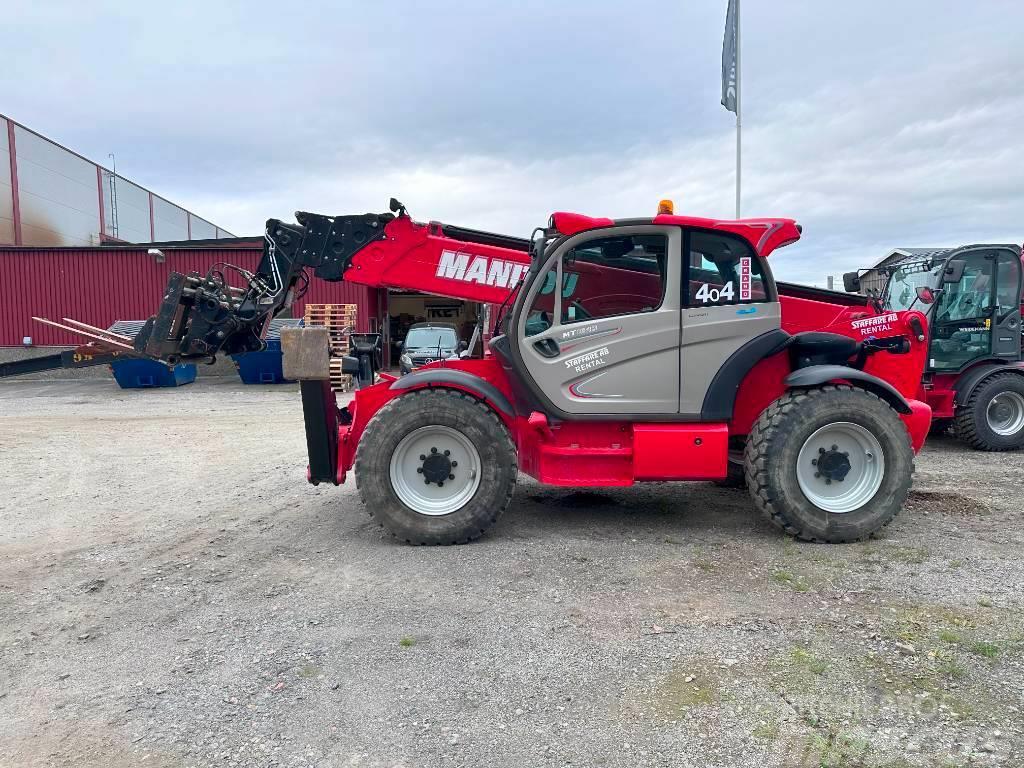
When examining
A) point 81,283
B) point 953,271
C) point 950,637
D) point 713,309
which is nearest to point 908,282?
point 953,271

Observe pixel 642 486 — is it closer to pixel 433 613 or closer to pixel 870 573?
pixel 870 573

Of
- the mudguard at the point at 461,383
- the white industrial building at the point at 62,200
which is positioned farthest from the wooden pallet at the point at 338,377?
the white industrial building at the point at 62,200

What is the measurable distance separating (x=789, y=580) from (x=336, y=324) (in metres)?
13.5

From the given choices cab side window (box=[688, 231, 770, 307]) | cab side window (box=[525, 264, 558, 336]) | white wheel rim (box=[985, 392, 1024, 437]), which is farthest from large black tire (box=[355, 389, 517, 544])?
white wheel rim (box=[985, 392, 1024, 437])

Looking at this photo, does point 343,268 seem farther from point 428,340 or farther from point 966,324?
point 428,340

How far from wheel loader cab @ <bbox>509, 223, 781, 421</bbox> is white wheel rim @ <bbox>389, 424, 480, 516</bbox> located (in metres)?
0.71

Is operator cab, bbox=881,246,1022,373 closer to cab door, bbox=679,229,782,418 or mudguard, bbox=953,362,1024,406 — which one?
mudguard, bbox=953,362,1024,406

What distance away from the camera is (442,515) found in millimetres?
5074

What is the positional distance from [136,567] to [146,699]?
190 centimetres

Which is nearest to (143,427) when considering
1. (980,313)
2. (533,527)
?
(533,527)

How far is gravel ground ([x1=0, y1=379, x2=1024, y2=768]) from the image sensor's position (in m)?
2.81

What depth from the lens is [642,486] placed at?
6836mm

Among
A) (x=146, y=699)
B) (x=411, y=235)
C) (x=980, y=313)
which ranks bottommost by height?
(x=146, y=699)

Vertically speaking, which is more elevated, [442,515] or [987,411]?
[987,411]
